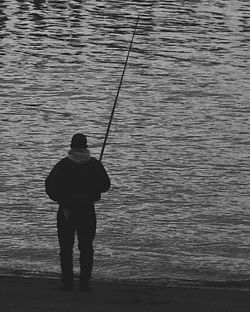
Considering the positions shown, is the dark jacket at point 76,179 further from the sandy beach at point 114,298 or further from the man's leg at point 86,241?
the sandy beach at point 114,298

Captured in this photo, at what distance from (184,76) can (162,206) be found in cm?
1460

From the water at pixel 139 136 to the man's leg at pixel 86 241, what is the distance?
7.20 feet

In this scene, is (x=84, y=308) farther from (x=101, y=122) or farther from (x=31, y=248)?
(x=101, y=122)

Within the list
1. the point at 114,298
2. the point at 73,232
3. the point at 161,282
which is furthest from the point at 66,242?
the point at 161,282

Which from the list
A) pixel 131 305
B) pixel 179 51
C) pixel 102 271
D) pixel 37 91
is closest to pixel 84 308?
pixel 131 305

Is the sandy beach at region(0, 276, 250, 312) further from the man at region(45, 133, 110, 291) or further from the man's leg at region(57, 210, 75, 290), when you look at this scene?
the man at region(45, 133, 110, 291)

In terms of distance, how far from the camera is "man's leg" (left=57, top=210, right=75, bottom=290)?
1148 centimetres

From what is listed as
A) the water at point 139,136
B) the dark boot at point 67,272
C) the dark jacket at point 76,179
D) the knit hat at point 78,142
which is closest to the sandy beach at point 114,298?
the dark boot at point 67,272

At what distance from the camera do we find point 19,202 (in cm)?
1905

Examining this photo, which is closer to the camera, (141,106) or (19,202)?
(19,202)

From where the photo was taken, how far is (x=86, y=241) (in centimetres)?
1162

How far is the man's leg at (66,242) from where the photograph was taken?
1148 cm

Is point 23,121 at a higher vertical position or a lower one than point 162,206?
lower

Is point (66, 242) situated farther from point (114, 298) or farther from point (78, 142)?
point (78, 142)
